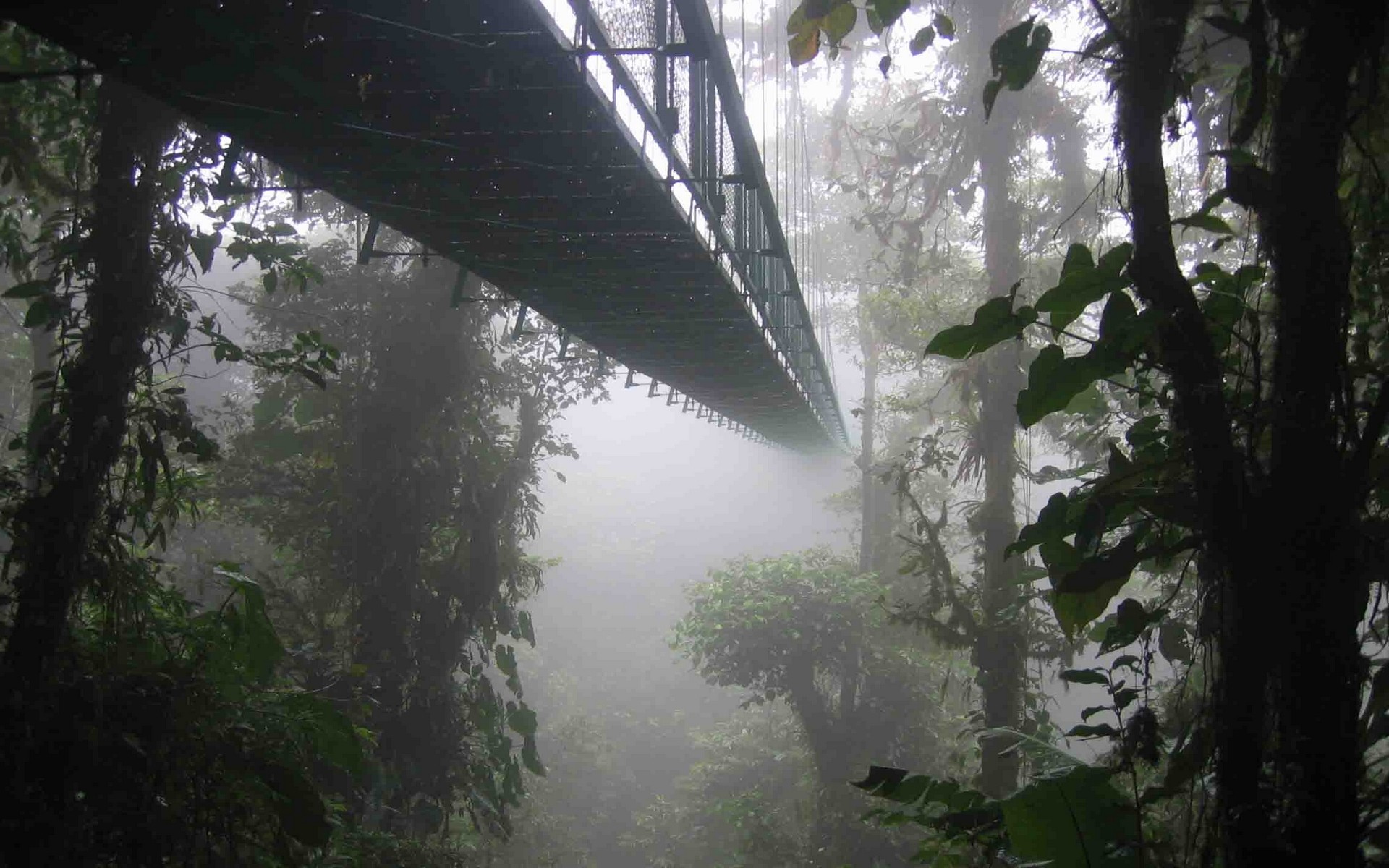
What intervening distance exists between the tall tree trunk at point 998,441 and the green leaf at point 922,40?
323 centimetres

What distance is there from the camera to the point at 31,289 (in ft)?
Answer: 5.83

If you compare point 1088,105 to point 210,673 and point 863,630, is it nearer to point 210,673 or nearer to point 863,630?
point 863,630

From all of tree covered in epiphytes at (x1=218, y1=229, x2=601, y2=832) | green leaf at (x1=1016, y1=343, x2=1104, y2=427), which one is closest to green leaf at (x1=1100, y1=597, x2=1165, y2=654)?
green leaf at (x1=1016, y1=343, x2=1104, y2=427)

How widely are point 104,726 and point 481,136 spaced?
1.40 metres

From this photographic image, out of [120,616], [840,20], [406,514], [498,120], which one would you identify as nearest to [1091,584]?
[840,20]

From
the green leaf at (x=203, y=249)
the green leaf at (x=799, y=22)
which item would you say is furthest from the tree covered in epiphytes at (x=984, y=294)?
the green leaf at (x=203, y=249)

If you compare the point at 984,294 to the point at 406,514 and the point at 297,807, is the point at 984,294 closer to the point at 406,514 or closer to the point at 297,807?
the point at 406,514

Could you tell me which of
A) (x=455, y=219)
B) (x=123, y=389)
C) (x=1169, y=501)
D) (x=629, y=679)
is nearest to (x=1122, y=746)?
(x=1169, y=501)

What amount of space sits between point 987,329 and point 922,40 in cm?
45

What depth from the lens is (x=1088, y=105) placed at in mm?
5562

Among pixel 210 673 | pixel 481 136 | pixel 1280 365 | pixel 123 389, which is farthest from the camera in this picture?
pixel 210 673

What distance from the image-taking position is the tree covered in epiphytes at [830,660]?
285 inches

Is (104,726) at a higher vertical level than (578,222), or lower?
lower

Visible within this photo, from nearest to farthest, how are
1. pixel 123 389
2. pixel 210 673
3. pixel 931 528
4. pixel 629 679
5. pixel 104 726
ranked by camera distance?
pixel 104 726, pixel 123 389, pixel 210 673, pixel 931 528, pixel 629 679
